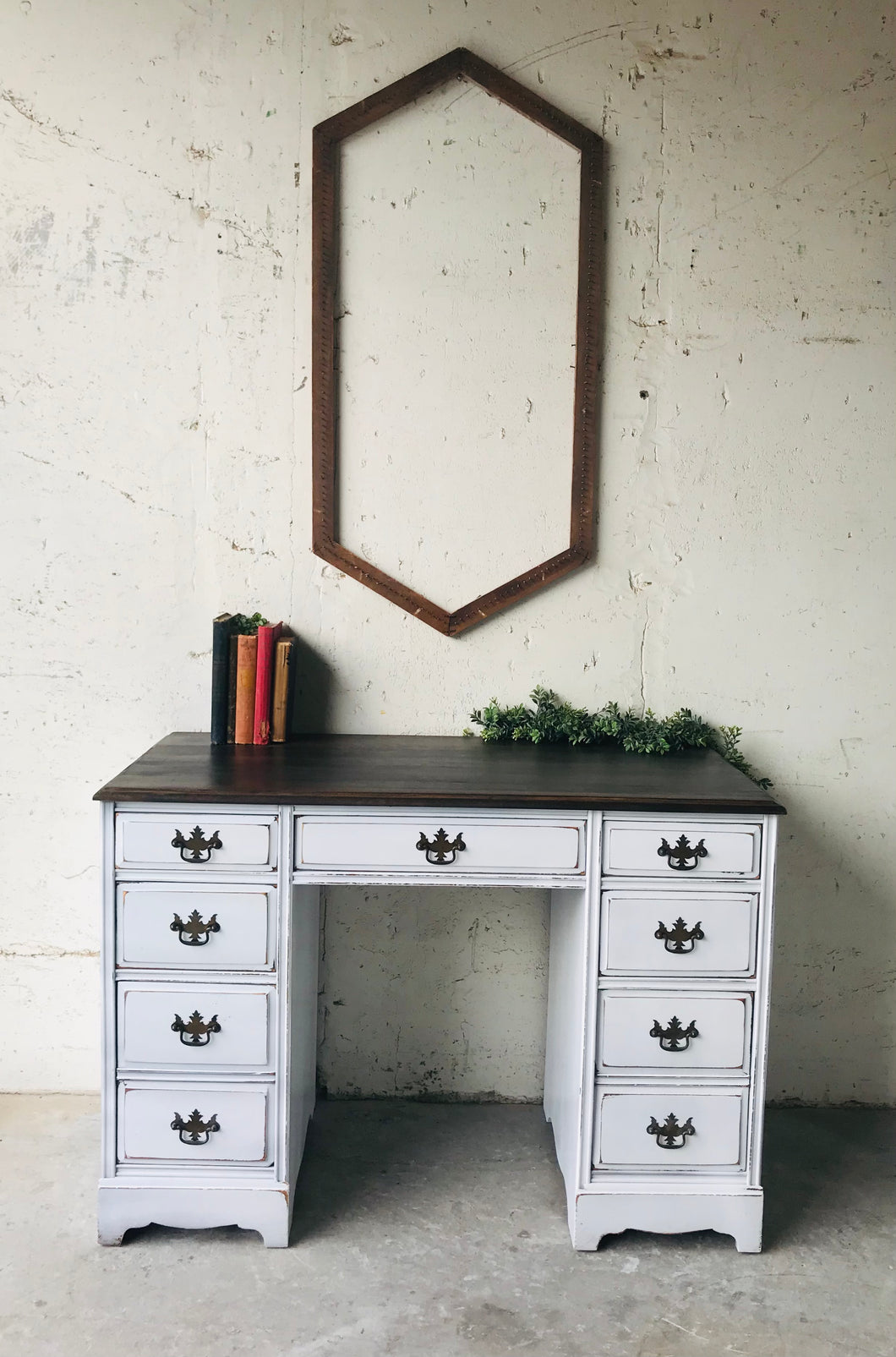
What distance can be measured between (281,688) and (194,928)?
0.68 m

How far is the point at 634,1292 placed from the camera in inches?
87.9

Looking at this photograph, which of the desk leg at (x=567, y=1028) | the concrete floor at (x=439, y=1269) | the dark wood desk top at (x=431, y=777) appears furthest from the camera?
the desk leg at (x=567, y=1028)

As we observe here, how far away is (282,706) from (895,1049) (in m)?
1.99

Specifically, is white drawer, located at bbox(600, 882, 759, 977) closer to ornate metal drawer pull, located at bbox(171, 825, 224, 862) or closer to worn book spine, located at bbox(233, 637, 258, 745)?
ornate metal drawer pull, located at bbox(171, 825, 224, 862)

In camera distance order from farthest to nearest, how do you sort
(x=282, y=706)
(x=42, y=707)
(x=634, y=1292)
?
(x=42, y=707)
(x=282, y=706)
(x=634, y=1292)

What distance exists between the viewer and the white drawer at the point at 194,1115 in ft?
7.65

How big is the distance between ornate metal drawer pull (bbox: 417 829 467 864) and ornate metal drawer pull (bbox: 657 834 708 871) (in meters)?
0.43

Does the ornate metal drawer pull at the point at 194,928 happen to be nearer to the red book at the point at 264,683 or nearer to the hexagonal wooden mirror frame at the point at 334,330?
the red book at the point at 264,683

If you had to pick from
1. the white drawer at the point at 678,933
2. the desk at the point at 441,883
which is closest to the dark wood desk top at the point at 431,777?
the desk at the point at 441,883

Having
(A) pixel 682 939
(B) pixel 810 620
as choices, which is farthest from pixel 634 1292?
(B) pixel 810 620

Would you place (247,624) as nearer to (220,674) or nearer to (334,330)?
(220,674)

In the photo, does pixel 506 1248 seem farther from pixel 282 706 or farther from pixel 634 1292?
pixel 282 706

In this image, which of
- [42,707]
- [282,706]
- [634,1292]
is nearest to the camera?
[634,1292]

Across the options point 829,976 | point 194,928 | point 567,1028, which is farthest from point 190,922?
point 829,976
